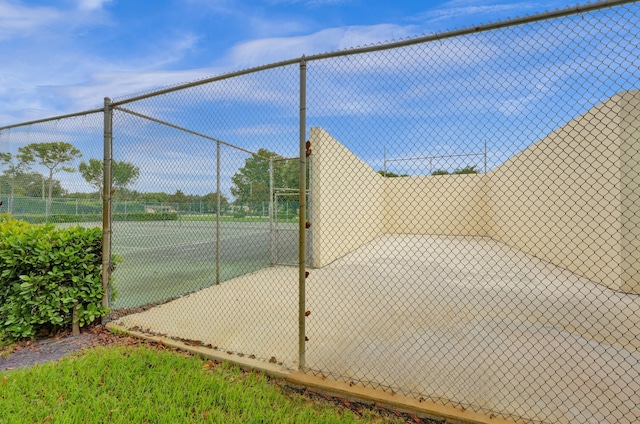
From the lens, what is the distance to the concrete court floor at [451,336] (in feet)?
6.26

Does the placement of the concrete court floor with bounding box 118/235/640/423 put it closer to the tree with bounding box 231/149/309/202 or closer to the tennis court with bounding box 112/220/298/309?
the tennis court with bounding box 112/220/298/309

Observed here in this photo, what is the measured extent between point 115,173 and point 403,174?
130 inches

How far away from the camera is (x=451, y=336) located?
2859 mm

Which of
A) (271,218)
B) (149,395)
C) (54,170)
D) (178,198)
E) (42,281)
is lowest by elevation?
(149,395)

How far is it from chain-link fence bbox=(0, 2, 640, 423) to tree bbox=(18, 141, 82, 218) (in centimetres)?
14

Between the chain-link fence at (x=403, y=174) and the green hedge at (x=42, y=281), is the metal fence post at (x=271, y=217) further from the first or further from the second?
the green hedge at (x=42, y=281)

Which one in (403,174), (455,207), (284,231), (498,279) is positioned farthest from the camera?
(455,207)

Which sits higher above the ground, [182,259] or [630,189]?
[630,189]

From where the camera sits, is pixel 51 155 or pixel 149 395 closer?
pixel 149 395

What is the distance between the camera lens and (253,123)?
283 centimetres

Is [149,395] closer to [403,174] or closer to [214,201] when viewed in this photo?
[403,174]

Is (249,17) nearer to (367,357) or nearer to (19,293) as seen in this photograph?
(19,293)

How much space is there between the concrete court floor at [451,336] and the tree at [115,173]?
5.16ft

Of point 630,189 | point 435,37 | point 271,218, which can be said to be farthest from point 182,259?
point 630,189
